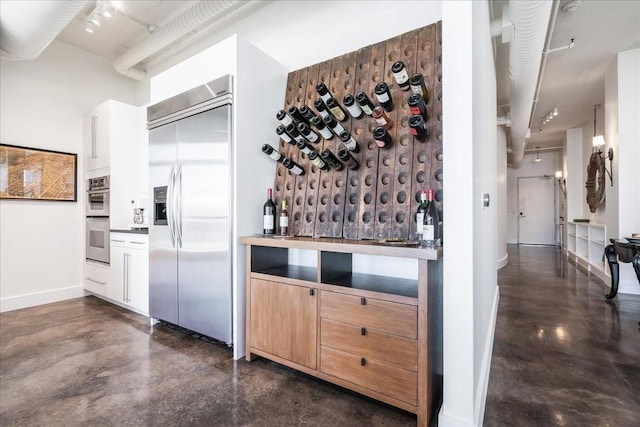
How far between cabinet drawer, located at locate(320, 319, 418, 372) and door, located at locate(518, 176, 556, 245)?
1063 centimetres

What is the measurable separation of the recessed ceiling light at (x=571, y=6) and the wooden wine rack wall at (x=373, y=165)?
1.88m

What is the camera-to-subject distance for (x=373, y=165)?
2.17 m

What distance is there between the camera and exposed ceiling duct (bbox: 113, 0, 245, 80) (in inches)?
121

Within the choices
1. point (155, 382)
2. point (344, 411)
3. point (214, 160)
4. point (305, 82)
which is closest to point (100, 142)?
point (214, 160)

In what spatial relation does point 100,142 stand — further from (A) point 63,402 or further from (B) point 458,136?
(B) point 458,136

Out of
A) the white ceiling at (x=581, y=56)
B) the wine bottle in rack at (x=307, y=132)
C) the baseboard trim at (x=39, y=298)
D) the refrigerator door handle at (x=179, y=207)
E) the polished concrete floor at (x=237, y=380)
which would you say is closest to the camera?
the polished concrete floor at (x=237, y=380)

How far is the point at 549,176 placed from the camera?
9703 millimetres

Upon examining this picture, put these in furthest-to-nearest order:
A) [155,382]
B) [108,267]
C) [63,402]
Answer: [108,267], [155,382], [63,402]

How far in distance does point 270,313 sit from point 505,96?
5.45 metres

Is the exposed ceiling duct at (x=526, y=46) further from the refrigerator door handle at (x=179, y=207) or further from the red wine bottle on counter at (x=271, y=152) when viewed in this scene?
the refrigerator door handle at (x=179, y=207)

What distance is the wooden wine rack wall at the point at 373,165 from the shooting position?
1965 millimetres

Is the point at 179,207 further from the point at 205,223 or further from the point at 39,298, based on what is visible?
the point at 39,298

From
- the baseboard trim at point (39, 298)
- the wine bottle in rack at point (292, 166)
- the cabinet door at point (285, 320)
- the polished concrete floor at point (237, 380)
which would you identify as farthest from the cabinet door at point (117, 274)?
the wine bottle in rack at point (292, 166)

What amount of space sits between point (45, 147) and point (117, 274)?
2.03 m
